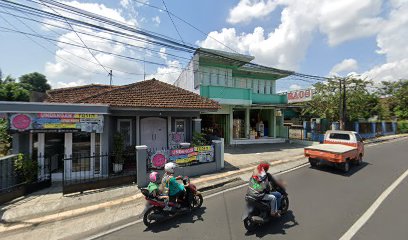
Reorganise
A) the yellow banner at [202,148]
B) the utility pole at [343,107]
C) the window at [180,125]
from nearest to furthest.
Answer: the yellow banner at [202,148], the window at [180,125], the utility pole at [343,107]

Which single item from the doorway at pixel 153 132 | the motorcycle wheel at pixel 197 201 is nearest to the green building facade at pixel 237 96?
the doorway at pixel 153 132

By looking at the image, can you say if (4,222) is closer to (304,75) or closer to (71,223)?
(71,223)

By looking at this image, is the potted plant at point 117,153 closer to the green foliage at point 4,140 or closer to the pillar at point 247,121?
the green foliage at point 4,140

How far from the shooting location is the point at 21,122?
7.26m

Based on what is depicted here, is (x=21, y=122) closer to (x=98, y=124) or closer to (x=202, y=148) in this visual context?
(x=98, y=124)

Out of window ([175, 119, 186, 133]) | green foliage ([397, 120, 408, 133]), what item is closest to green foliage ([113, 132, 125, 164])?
window ([175, 119, 186, 133])

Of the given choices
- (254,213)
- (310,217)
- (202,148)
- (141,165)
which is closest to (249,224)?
(254,213)

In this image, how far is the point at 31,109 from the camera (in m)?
7.38

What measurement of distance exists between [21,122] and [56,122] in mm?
1061

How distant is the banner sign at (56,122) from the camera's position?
7.25 m

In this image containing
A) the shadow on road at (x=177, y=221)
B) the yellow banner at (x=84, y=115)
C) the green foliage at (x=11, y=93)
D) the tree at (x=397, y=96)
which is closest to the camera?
the shadow on road at (x=177, y=221)

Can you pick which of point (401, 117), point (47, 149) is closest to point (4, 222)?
point (47, 149)

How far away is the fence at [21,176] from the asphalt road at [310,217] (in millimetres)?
4613

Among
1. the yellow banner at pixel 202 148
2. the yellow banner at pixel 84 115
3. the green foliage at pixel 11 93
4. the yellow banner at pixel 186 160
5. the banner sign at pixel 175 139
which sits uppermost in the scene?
the green foliage at pixel 11 93
